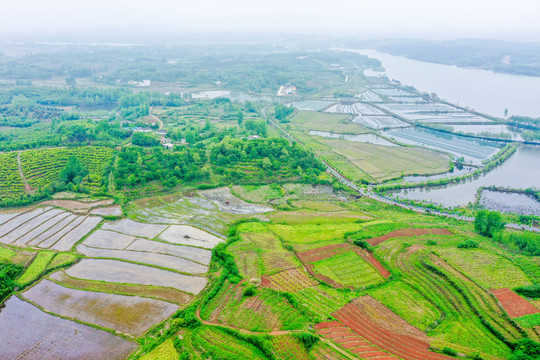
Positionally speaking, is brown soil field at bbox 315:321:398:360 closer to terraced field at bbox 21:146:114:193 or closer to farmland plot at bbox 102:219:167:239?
farmland plot at bbox 102:219:167:239

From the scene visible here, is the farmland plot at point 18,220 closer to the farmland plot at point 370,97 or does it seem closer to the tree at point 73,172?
the tree at point 73,172

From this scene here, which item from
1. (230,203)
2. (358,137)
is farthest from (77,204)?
(358,137)

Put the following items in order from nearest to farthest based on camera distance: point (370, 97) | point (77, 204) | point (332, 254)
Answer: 1. point (332, 254)
2. point (77, 204)
3. point (370, 97)

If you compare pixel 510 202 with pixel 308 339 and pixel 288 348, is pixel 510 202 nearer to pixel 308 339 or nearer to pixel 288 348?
pixel 308 339

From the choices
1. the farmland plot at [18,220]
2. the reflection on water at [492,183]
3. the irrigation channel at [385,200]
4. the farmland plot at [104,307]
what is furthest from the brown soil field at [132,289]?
the reflection on water at [492,183]

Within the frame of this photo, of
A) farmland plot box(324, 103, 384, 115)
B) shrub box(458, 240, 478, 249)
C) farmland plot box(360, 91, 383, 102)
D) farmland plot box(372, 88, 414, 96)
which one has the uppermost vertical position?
farmland plot box(372, 88, 414, 96)

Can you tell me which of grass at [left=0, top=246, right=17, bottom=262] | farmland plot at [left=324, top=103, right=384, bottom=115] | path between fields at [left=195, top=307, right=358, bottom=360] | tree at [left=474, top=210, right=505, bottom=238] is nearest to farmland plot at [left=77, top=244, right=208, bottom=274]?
grass at [left=0, top=246, right=17, bottom=262]

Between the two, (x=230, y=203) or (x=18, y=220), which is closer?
(x=18, y=220)
